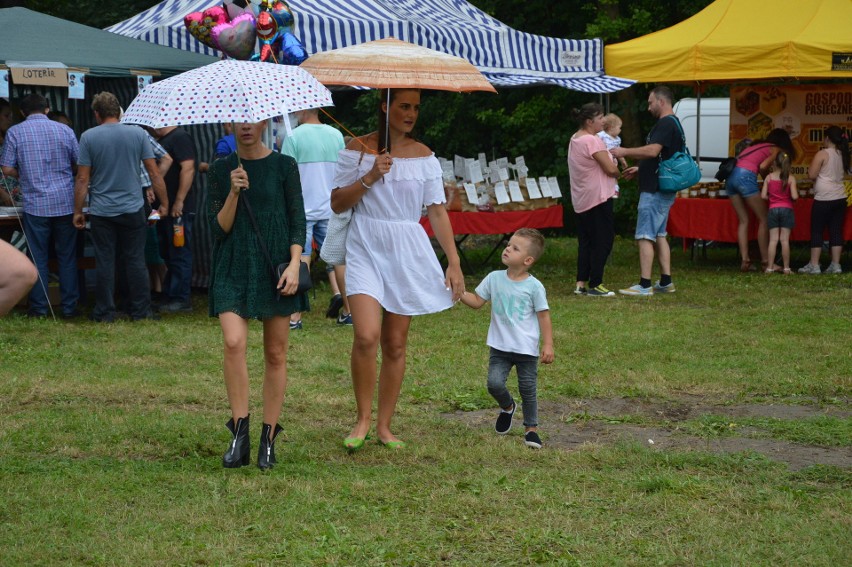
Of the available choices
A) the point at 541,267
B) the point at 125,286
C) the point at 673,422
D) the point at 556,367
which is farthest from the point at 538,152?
the point at 673,422

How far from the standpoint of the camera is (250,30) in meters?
8.99

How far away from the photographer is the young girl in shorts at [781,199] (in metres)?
13.5

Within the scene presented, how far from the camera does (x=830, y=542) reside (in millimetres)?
4324

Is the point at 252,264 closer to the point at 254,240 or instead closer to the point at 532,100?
the point at 254,240

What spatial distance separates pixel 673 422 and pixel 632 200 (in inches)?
603

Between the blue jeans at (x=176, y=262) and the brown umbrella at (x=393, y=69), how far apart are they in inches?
231

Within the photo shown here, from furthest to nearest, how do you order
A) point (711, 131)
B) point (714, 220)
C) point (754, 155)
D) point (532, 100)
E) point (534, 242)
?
point (532, 100)
point (711, 131)
point (714, 220)
point (754, 155)
point (534, 242)

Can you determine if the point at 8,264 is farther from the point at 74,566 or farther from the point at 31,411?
the point at 31,411

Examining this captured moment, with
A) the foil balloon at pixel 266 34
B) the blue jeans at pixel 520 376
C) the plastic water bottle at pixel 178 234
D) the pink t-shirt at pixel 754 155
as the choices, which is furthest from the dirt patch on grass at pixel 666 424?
the pink t-shirt at pixel 754 155

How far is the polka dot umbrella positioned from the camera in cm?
491

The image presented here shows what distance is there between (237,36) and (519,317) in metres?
4.35

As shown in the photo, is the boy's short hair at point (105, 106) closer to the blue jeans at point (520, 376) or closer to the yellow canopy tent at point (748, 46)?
the blue jeans at point (520, 376)

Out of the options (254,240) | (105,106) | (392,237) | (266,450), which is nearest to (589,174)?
(105,106)

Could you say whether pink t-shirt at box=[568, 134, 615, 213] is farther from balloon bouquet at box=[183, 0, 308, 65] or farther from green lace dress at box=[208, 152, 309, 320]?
green lace dress at box=[208, 152, 309, 320]
